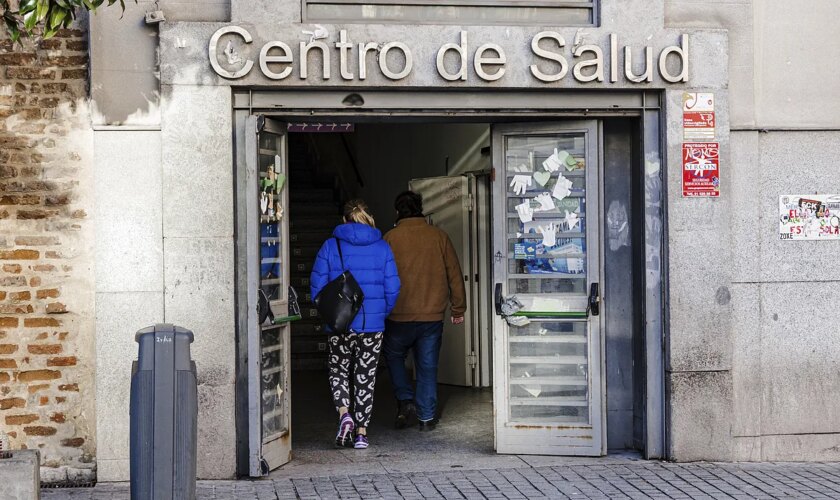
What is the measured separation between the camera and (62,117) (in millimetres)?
7555

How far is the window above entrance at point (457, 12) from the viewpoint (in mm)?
7906

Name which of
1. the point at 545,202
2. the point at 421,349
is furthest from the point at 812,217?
the point at 421,349

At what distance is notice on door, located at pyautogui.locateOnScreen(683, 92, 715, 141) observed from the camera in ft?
26.3

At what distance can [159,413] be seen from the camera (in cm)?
565

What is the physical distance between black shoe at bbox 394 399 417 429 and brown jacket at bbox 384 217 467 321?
799 mm

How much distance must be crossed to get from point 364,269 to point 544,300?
1438mm

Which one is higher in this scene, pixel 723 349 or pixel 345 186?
pixel 345 186

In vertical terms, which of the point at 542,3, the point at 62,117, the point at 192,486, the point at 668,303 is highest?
the point at 542,3

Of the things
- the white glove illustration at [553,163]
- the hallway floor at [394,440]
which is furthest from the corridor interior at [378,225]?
the white glove illustration at [553,163]

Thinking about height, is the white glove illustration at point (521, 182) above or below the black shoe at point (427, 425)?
above

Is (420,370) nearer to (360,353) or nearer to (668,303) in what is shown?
(360,353)

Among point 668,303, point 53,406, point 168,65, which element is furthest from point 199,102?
point 668,303

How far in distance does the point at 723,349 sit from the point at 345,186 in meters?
8.19

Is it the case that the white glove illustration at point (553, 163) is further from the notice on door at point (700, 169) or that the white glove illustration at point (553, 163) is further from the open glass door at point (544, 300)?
the notice on door at point (700, 169)
